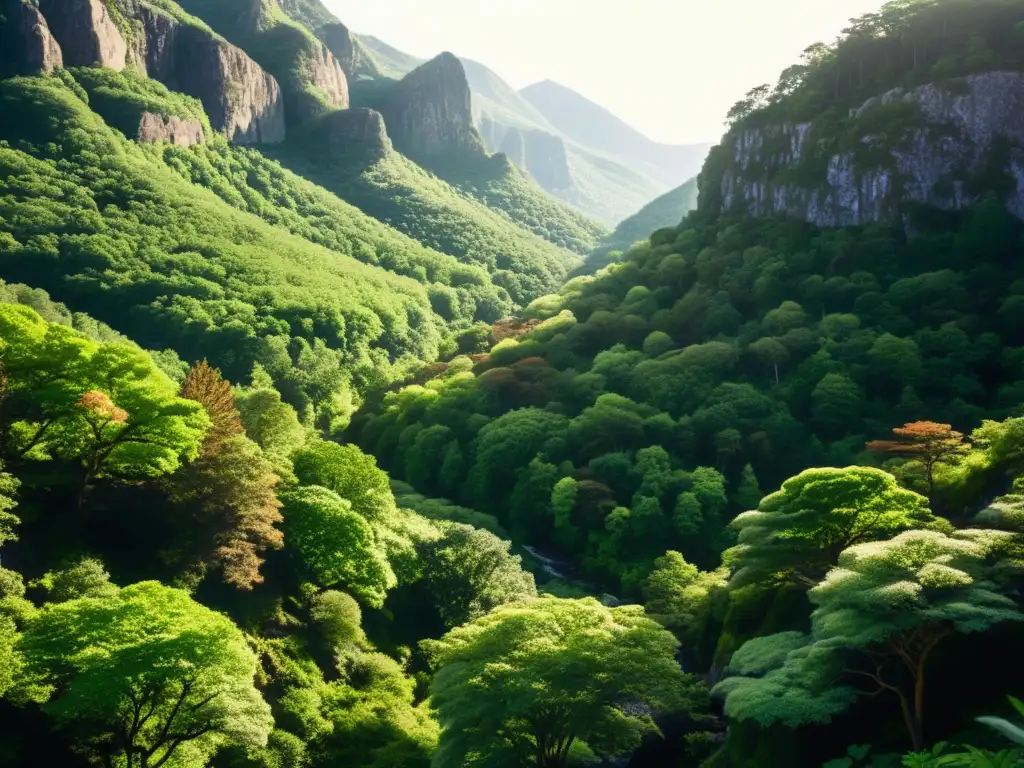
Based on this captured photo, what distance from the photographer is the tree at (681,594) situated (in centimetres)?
4431

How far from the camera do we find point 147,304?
116 meters

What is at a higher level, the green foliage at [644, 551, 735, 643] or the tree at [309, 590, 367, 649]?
the green foliage at [644, 551, 735, 643]

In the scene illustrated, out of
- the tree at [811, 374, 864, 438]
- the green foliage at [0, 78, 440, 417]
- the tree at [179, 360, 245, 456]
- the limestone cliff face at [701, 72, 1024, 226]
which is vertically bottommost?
Answer: the green foliage at [0, 78, 440, 417]

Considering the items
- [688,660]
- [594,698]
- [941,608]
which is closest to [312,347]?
[688,660]

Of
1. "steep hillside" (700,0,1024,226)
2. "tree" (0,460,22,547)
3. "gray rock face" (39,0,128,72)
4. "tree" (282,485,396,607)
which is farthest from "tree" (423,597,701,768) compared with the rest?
"gray rock face" (39,0,128,72)

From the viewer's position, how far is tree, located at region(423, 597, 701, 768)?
98.7 ft

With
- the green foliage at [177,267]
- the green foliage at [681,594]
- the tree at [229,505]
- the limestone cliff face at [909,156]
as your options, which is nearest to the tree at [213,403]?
the tree at [229,505]

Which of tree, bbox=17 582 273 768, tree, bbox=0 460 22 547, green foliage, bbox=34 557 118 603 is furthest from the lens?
tree, bbox=0 460 22 547

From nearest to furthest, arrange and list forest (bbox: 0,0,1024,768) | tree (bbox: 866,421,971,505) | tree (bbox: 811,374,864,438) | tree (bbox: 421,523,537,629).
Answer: forest (bbox: 0,0,1024,768), tree (bbox: 866,421,971,505), tree (bbox: 421,523,537,629), tree (bbox: 811,374,864,438)

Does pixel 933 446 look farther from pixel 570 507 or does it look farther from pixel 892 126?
pixel 892 126

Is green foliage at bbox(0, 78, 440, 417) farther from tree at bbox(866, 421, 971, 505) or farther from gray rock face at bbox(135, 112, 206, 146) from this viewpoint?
tree at bbox(866, 421, 971, 505)

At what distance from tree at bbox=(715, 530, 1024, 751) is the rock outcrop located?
618 ft

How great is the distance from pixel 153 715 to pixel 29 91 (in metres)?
164

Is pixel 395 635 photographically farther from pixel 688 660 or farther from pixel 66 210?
pixel 66 210
